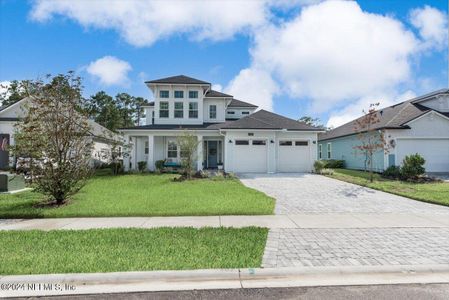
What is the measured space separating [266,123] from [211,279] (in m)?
18.2

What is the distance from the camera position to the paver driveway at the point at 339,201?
935 centimetres

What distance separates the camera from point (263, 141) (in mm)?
21172

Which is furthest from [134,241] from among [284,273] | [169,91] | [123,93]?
[123,93]

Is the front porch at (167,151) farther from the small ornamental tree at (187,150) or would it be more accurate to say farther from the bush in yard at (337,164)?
the bush in yard at (337,164)

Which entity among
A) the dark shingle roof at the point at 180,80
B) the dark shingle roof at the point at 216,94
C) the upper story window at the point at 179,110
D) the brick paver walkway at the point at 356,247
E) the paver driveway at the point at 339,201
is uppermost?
the dark shingle roof at the point at 180,80

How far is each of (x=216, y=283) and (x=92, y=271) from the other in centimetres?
193

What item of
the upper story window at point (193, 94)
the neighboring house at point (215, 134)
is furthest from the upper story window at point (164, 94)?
the upper story window at point (193, 94)

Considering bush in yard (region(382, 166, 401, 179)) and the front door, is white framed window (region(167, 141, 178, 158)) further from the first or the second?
bush in yard (region(382, 166, 401, 179))

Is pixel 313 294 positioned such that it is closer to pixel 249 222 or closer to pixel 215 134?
pixel 249 222

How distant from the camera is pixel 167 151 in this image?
24.2 m

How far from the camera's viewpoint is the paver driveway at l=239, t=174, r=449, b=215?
935 centimetres

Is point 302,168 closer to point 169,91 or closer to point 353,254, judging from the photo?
point 169,91

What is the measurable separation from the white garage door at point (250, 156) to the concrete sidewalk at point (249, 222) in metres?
12.6

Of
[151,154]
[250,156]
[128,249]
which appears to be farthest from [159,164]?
[128,249]
